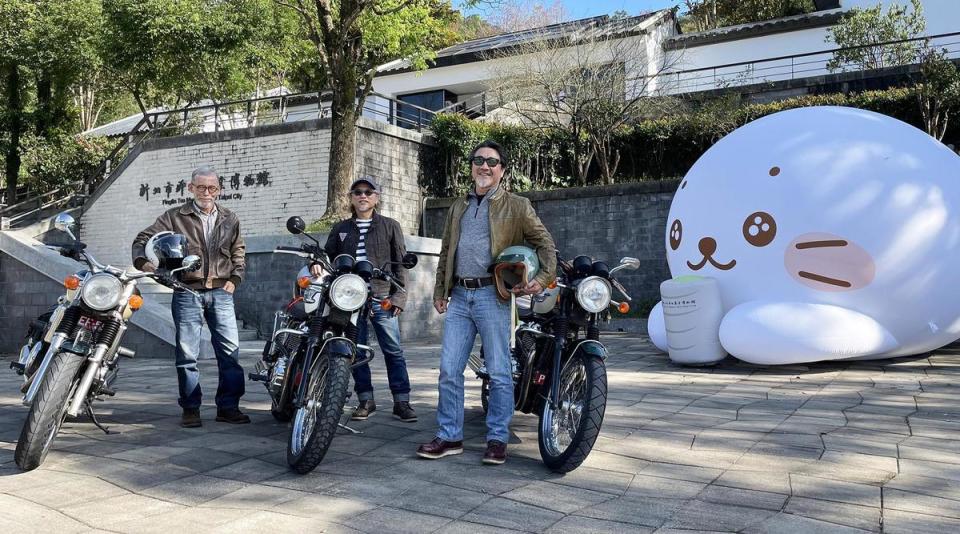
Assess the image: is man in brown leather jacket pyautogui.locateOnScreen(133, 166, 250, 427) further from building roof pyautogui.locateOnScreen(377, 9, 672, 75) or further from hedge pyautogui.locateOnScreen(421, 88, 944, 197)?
building roof pyautogui.locateOnScreen(377, 9, 672, 75)

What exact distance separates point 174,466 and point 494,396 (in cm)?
169

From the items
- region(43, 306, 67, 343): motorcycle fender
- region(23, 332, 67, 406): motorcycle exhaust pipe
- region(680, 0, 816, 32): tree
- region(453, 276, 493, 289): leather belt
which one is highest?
region(680, 0, 816, 32): tree

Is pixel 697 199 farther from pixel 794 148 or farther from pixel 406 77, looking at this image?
pixel 406 77

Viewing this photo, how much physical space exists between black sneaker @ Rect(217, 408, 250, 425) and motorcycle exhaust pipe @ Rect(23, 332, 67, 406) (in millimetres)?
1281

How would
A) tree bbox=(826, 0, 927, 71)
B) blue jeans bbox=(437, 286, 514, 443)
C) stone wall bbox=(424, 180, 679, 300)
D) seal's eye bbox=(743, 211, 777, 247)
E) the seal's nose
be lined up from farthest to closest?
tree bbox=(826, 0, 927, 71) → stone wall bbox=(424, 180, 679, 300) → the seal's nose → seal's eye bbox=(743, 211, 777, 247) → blue jeans bbox=(437, 286, 514, 443)

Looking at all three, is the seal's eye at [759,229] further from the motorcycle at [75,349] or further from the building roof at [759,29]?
the building roof at [759,29]

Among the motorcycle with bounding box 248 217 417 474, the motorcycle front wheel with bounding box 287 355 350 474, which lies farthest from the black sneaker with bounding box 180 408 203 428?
the motorcycle front wheel with bounding box 287 355 350 474

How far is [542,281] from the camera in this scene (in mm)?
3877

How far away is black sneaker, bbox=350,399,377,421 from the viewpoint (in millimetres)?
5102

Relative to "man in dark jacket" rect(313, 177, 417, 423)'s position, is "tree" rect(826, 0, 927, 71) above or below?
above

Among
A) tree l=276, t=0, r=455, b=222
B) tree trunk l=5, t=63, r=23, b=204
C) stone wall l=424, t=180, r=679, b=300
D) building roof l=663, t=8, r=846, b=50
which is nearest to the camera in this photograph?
tree l=276, t=0, r=455, b=222

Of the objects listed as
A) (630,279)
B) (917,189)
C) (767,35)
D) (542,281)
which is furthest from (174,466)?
(767,35)

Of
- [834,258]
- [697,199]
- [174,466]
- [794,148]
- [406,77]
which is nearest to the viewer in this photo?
[174,466]

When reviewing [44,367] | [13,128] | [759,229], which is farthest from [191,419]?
[13,128]
